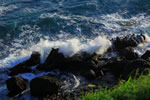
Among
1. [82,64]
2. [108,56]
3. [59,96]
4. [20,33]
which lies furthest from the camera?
[20,33]

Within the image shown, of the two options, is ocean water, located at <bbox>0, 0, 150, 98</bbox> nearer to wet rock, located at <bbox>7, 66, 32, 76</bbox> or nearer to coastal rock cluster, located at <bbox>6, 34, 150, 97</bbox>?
wet rock, located at <bbox>7, 66, 32, 76</bbox>

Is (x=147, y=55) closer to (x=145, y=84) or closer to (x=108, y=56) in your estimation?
(x=108, y=56)

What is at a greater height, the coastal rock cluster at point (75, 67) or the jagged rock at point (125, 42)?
the jagged rock at point (125, 42)

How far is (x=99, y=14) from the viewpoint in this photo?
55.0 ft

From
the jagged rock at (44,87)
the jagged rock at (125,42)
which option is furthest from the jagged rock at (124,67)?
the jagged rock at (44,87)

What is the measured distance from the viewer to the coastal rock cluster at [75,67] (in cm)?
758

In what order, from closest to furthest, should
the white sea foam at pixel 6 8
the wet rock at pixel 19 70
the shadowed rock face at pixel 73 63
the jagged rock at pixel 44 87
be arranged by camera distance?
1. the jagged rock at pixel 44 87
2. the shadowed rock face at pixel 73 63
3. the wet rock at pixel 19 70
4. the white sea foam at pixel 6 8

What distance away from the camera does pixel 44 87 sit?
744 cm

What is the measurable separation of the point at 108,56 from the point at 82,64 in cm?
198

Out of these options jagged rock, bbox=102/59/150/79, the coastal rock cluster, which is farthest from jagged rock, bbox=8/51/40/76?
jagged rock, bbox=102/59/150/79

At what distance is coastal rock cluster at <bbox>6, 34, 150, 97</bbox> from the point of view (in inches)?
298

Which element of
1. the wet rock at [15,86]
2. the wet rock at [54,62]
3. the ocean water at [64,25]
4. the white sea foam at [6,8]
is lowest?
the wet rock at [15,86]

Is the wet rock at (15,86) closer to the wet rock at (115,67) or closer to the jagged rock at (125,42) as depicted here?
the wet rock at (115,67)

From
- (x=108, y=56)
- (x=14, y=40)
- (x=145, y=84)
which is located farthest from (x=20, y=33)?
(x=145, y=84)
